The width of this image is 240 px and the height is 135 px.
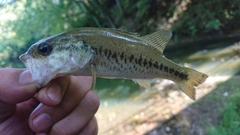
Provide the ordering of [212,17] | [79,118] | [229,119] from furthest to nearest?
[212,17]
[229,119]
[79,118]

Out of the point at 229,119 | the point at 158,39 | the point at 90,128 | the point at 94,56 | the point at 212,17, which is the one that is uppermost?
the point at 94,56

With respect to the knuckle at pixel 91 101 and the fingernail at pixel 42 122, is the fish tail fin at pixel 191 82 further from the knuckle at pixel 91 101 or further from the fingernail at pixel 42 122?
the fingernail at pixel 42 122

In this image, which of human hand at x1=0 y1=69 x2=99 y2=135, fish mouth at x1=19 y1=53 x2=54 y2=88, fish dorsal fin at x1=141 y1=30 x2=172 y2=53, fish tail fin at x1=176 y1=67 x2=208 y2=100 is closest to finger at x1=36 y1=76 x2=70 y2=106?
human hand at x1=0 y1=69 x2=99 y2=135

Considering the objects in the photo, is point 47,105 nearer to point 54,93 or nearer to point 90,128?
point 54,93

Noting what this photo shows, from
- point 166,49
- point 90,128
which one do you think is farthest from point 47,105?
point 166,49

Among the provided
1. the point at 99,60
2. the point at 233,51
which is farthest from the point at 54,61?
the point at 233,51
